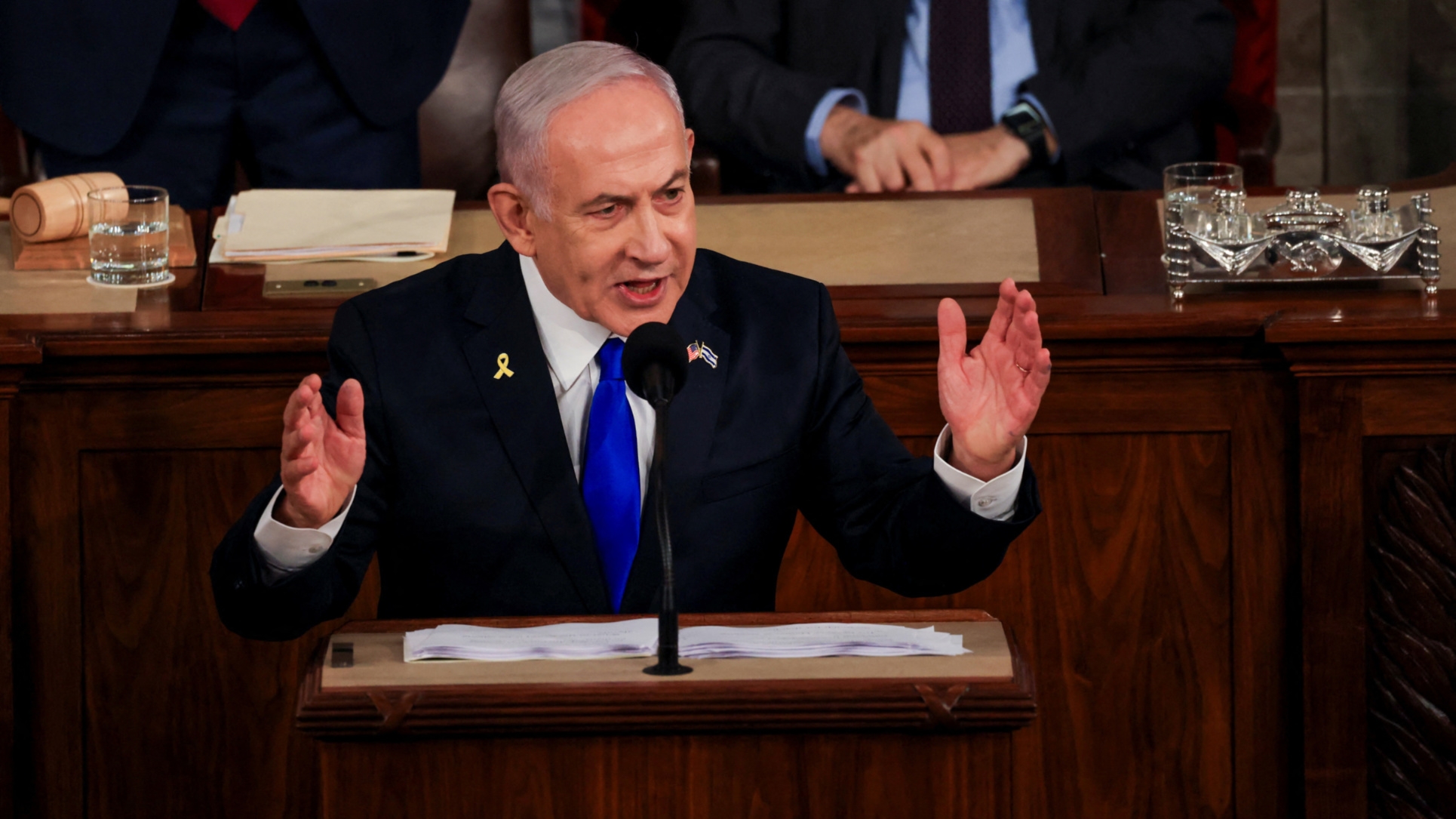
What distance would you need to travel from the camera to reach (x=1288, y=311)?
6.91 ft

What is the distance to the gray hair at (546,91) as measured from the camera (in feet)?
5.25

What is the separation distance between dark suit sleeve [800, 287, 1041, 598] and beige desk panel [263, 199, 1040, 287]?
53 cm

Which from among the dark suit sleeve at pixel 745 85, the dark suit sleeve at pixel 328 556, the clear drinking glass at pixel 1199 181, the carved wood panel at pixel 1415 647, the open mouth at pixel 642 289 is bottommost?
the carved wood panel at pixel 1415 647

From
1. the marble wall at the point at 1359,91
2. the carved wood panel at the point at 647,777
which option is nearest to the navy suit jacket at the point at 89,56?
the carved wood panel at the point at 647,777

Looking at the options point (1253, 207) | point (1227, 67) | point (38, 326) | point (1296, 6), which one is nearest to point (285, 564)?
point (38, 326)

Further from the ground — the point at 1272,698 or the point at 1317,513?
the point at 1317,513

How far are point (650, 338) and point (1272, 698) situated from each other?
1.15 metres

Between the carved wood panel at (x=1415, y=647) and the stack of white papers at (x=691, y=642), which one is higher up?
the stack of white papers at (x=691, y=642)

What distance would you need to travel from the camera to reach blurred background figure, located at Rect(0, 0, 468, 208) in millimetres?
2652

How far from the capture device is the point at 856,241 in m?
2.44

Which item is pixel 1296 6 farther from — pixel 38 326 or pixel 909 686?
pixel 909 686

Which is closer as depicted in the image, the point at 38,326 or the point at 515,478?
the point at 515,478

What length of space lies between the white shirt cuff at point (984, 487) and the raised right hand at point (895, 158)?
1.26 meters

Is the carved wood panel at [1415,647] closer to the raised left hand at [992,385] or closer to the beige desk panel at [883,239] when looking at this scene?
the beige desk panel at [883,239]
